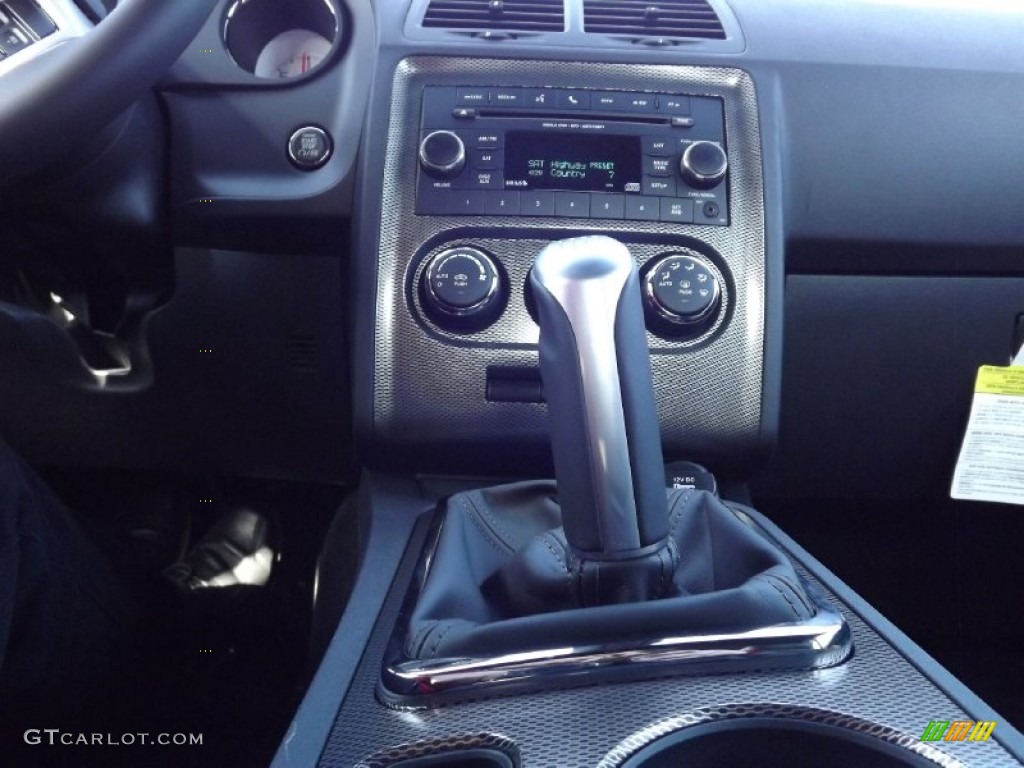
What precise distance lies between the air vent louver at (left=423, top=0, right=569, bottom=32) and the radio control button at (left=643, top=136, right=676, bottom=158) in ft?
0.48

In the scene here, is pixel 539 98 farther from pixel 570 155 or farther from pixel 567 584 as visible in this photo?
pixel 567 584

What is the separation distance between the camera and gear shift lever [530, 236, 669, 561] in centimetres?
52

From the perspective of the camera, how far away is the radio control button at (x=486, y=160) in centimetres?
85

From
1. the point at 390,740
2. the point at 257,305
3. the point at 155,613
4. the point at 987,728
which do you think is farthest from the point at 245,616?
the point at 987,728

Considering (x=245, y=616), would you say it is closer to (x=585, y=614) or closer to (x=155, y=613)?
(x=155, y=613)

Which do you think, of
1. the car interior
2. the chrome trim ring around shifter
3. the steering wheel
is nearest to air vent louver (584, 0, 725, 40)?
the car interior

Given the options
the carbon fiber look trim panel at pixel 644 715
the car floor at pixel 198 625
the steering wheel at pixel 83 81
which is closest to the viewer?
the carbon fiber look trim panel at pixel 644 715

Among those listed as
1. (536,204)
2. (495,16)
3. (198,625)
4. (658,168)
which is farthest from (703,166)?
(198,625)

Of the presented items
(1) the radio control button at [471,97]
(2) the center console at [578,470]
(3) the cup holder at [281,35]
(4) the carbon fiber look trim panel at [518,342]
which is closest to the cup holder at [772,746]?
(2) the center console at [578,470]

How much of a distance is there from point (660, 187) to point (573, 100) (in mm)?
112

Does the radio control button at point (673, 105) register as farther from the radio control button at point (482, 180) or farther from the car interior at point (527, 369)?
the radio control button at point (482, 180)

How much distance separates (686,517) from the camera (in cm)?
65

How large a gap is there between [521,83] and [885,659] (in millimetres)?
578

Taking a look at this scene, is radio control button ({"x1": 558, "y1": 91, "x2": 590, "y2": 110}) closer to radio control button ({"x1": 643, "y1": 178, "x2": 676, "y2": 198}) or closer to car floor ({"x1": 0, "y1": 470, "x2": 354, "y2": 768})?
radio control button ({"x1": 643, "y1": 178, "x2": 676, "y2": 198})
